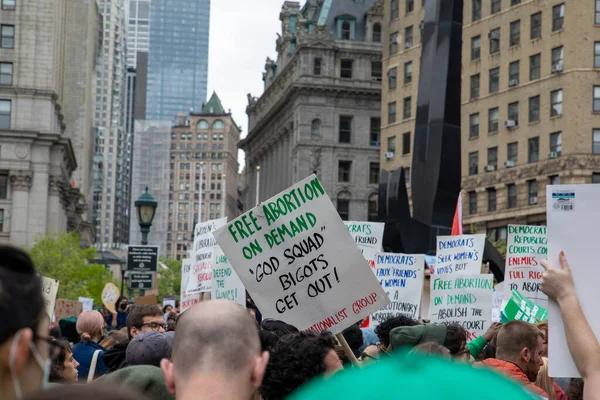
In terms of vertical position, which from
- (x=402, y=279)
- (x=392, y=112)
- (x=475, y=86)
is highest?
(x=475, y=86)

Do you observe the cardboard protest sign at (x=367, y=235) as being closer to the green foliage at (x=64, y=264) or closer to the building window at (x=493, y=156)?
the green foliage at (x=64, y=264)

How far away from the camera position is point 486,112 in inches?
2542

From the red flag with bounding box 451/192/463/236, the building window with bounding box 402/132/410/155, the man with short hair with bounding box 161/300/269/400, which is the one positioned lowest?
the man with short hair with bounding box 161/300/269/400

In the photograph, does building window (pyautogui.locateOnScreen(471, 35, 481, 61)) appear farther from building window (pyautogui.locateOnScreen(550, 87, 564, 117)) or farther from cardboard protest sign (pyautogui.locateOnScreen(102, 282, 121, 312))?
cardboard protest sign (pyautogui.locateOnScreen(102, 282, 121, 312))

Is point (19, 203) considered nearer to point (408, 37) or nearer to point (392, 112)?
point (392, 112)

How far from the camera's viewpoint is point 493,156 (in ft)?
209

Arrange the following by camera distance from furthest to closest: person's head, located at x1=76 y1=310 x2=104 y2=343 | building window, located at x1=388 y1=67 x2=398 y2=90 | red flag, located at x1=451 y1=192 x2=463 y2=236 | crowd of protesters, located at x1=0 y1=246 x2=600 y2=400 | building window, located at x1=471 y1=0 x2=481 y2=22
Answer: building window, located at x1=388 y1=67 x2=398 y2=90, building window, located at x1=471 y1=0 x2=481 y2=22, red flag, located at x1=451 y1=192 x2=463 y2=236, person's head, located at x1=76 y1=310 x2=104 y2=343, crowd of protesters, located at x1=0 y1=246 x2=600 y2=400

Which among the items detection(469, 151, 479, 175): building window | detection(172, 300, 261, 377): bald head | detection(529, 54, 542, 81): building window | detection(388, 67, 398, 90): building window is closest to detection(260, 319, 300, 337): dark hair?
detection(172, 300, 261, 377): bald head

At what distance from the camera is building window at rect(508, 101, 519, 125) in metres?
62.2

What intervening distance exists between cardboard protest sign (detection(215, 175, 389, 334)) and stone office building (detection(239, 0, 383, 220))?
81.2 m

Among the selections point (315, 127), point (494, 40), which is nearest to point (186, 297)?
point (494, 40)

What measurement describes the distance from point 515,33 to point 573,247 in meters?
59.8

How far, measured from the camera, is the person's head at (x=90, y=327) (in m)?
9.69

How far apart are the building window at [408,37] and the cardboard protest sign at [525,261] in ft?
204
